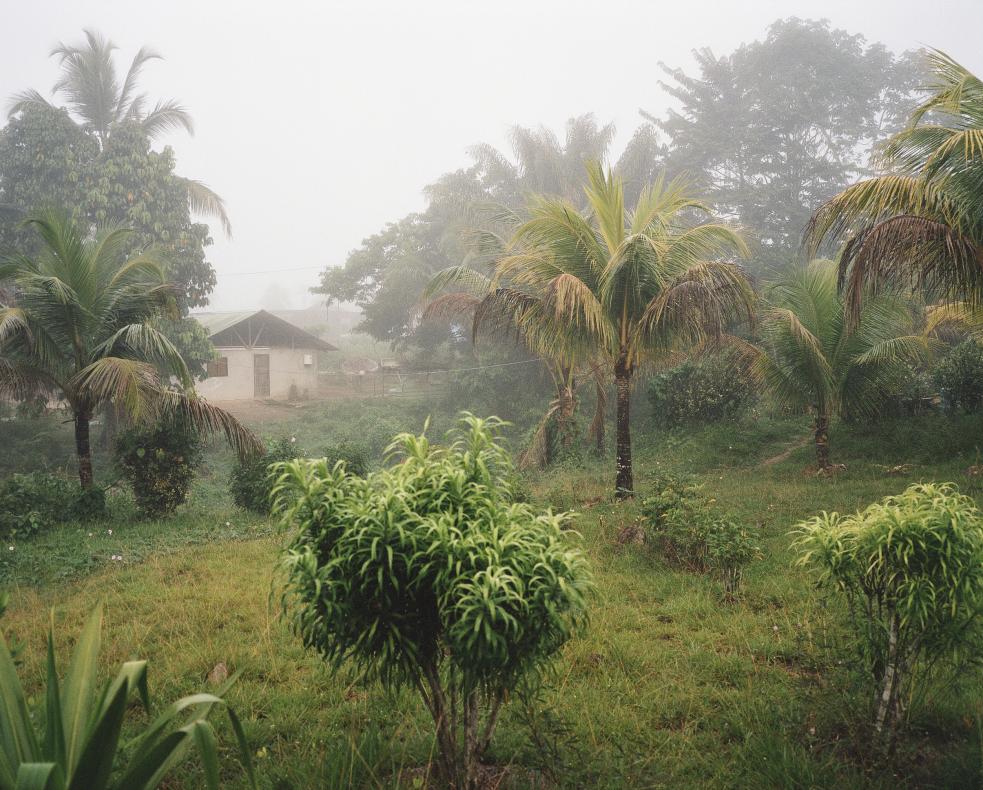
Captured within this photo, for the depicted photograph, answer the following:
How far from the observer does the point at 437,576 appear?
2.11m

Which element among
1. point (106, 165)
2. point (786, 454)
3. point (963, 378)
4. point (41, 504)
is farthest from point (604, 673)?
point (106, 165)

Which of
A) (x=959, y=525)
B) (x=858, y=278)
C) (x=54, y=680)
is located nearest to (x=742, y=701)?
(x=959, y=525)

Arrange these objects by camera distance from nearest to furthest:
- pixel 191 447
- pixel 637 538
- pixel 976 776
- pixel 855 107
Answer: pixel 976 776
pixel 637 538
pixel 191 447
pixel 855 107

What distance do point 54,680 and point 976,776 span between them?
10.7 ft

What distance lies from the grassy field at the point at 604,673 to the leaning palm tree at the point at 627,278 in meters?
2.20

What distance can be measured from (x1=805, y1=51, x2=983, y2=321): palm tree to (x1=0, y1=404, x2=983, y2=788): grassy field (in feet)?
8.72

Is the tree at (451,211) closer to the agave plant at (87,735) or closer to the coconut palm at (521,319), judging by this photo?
the coconut palm at (521,319)

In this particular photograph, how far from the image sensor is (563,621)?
2.12m

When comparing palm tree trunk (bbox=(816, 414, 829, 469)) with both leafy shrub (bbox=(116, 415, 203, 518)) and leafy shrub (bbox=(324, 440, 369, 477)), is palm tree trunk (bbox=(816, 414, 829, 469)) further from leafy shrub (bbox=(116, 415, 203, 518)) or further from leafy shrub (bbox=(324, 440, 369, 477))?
leafy shrub (bbox=(116, 415, 203, 518))

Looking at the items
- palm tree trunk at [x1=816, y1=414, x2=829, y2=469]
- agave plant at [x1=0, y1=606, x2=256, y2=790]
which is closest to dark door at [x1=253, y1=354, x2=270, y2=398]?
palm tree trunk at [x1=816, y1=414, x2=829, y2=469]

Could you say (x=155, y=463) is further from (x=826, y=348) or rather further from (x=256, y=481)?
(x=826, y=348)

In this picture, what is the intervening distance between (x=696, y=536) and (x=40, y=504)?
8.65 meters

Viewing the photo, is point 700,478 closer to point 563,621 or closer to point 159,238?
point 563,621

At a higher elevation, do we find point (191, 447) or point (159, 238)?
point (159, 238)
